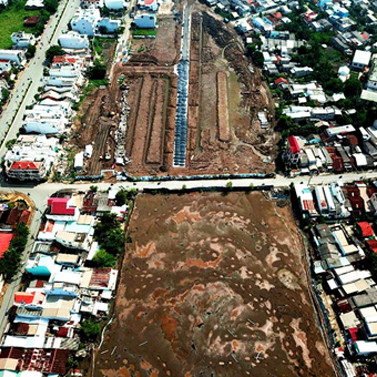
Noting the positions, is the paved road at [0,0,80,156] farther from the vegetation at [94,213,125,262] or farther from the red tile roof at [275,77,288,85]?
the red tile roof at [275,77,288,85]

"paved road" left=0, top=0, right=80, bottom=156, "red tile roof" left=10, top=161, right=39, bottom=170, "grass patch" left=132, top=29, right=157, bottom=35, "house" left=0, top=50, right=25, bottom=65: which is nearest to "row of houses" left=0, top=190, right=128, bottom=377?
"red tile roof" left=10, top=161, right=39, bottom=170

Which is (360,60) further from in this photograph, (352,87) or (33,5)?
(33,5)

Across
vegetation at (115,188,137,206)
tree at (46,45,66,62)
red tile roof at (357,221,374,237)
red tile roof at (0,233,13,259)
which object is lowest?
red tile roof at (0,233,13,259)

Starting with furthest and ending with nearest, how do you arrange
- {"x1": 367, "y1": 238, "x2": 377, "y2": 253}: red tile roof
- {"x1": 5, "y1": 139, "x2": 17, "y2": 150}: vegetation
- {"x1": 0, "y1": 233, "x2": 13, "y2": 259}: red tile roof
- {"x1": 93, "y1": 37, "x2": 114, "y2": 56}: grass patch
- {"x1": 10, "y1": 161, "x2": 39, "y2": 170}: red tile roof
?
1. {"x1": 93, "y1": 37, "x2": 114, "y2": 56}: grass patch
2. {"x1": 5, "y1": 139, "x2": 17, "y2": 150}: vegetation
3. {"x1": 10, "y1": 161, "x2": 39, "y2": 170}: red tile roof
4. {"x1": 0, "y1": 233, "x2": 13, "y2": 259}: red tile roof
5. {"x1": 367, "y1": 238, "x2": 377, "y2": 253}: red tile roof

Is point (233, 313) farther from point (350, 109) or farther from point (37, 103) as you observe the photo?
point (37, 103)

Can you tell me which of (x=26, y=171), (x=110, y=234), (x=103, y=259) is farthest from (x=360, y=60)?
(x=26, y=171)

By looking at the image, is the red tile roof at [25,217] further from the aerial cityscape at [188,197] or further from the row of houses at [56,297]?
the row of houses at [56,297]
